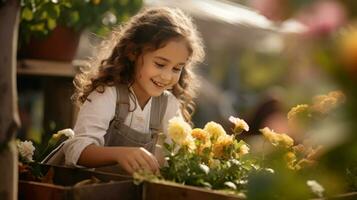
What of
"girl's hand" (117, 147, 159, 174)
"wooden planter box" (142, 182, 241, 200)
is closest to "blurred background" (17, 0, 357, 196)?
"wooden planter box" (142, 182, 241, 200)

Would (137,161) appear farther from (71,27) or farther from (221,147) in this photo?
(71,27)

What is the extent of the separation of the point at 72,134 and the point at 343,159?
2122 mm

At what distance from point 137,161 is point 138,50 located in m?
0.82

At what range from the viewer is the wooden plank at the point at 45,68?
4846 mm

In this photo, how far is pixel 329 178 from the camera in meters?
0.98

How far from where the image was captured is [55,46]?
5.00 meters


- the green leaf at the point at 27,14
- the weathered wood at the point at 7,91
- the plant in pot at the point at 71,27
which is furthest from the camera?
the plant in pot at the point at 71,27

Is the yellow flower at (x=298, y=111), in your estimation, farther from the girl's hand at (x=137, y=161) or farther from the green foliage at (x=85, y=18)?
the green foliage at (x=85, y=18)

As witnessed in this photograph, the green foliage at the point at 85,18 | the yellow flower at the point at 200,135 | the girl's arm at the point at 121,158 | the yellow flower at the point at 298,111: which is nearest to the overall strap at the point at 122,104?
the girl's arm at the point at 121,158

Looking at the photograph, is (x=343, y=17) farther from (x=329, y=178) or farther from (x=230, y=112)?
(x=230, y=112)

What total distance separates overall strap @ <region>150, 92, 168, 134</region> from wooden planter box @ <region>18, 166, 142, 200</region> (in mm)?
747

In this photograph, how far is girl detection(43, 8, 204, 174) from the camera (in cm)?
275

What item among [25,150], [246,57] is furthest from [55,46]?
[246,57]

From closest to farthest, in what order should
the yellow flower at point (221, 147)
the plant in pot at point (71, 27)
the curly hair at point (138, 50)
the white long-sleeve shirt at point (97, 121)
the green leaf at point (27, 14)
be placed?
the yellow flower at point (221, 147) → the white long-sleeve shirt at point (97, 121) → the curly hair at point (138, 50) → the green leaf at point (27, 14) → the plant in pot at point (71, 27)
